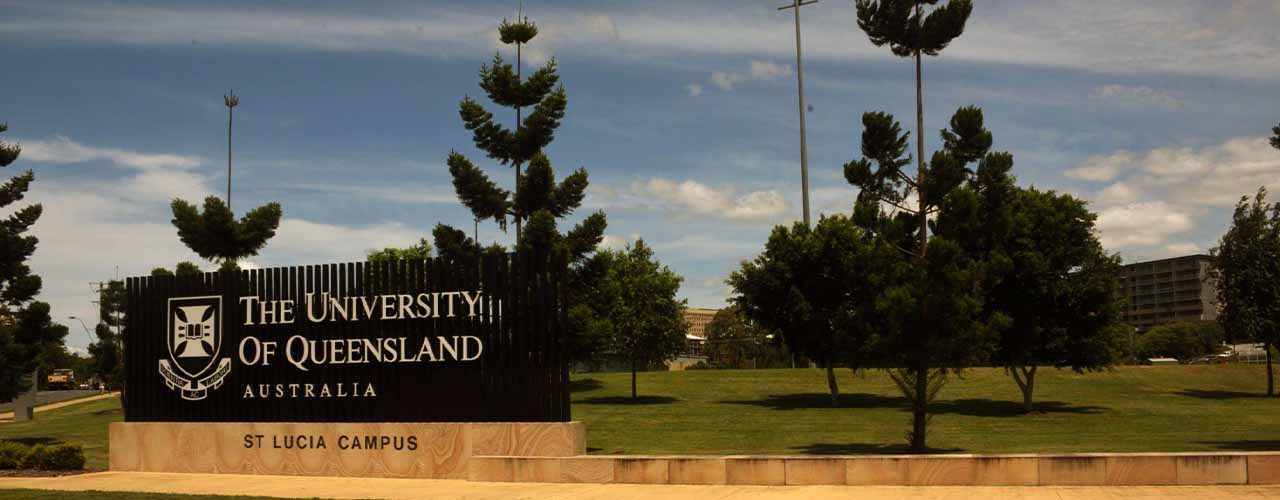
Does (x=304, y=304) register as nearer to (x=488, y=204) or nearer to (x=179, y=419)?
(x=179, y=419)

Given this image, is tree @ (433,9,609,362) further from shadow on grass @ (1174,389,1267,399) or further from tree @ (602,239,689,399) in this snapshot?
shadow on grass @ (1174,389,1267,399)

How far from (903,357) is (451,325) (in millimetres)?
9135

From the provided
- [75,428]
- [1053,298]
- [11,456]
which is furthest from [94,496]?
[1053,298]

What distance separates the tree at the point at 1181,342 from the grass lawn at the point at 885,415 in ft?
296

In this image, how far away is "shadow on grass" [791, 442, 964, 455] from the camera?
23.7m

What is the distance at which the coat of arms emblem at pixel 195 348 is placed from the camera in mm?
20750

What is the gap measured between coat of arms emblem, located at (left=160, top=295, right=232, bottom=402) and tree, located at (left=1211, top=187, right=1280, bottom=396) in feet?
131

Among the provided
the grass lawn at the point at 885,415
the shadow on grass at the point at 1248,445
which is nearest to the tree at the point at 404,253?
Answer: the grass lawn at the point at 885,415

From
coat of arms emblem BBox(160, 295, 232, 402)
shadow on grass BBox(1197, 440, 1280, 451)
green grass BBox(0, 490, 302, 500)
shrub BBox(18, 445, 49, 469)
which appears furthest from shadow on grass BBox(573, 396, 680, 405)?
green grass BBox(0, 490, 302, 500)

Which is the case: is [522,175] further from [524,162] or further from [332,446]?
[332,446]

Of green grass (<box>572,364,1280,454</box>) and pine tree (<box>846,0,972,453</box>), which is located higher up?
pine tree (<box>846,0,972,453</box>)

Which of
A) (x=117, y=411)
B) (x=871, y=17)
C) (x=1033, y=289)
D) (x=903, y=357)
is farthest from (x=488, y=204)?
(x=117, y=411)

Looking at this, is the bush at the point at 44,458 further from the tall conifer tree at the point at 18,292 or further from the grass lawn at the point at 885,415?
the tall conifer tree at the point at 18,292

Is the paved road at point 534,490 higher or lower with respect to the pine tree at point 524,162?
lower
